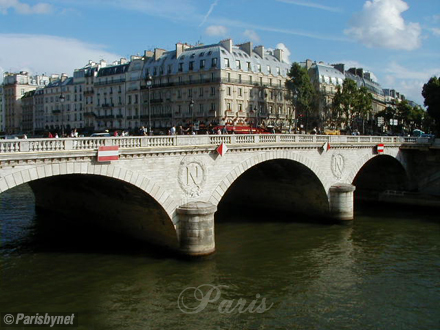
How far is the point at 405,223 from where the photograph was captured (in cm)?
3488

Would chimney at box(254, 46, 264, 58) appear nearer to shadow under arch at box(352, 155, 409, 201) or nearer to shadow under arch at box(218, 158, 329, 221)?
shadow under arch at box(352, 155, 409, 201)

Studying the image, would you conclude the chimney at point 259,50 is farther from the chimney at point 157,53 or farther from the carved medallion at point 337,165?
the carved medallion at point 337,165

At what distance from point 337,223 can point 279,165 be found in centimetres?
620

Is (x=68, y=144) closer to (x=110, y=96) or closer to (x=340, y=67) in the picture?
(x=110, y=96)

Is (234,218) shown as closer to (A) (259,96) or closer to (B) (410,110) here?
(A) (259,96)

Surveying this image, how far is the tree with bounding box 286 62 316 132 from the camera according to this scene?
68875 mm

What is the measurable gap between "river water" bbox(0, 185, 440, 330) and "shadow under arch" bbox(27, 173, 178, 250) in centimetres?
91

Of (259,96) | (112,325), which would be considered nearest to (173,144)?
(112,325)

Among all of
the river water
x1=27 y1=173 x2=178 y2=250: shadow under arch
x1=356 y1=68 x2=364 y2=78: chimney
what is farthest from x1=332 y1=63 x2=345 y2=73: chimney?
x1=27 y1=173 x2=178 y2=250: shadow under arch

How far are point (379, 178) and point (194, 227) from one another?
29946 millimetres

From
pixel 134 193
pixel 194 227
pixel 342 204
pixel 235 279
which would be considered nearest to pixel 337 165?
pixel 342 204

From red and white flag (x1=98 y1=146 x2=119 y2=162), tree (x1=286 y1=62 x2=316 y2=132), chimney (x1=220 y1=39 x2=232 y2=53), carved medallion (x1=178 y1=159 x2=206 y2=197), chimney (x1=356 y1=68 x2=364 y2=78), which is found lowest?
carved medallion (x1=178 y1=159 x2=206 y2=197)

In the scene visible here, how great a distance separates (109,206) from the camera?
27734 mm

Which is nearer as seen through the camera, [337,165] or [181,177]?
[181,177]
